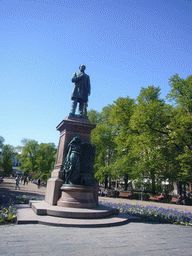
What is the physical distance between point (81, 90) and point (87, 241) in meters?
7.49

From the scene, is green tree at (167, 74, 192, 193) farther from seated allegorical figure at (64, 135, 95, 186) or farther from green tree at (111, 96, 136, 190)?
seated allegorical figure at (64, 135, 95, 186)

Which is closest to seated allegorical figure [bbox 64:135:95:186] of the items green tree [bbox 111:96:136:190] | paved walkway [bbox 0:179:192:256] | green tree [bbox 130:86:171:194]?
paved walkway [bbox 0:179:192:256]

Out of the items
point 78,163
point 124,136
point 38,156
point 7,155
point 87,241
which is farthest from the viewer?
point 7,155

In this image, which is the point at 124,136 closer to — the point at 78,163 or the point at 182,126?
the point at 182,126

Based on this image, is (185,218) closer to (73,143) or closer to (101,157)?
(73,143)

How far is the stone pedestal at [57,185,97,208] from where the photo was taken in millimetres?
7896

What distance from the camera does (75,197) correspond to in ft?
26.5

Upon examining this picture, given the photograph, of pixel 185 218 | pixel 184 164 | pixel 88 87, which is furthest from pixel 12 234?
pixel 184 164

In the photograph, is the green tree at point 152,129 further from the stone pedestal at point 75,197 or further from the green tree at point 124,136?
the stone pedestal at point 75,197

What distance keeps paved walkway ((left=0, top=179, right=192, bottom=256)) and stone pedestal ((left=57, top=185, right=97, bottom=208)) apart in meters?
1.96

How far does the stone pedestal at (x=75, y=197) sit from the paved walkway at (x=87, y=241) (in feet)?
6.43

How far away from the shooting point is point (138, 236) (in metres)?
5.58

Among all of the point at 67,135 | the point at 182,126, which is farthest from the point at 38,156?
the point at 67,135

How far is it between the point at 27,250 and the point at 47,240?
71 cm
